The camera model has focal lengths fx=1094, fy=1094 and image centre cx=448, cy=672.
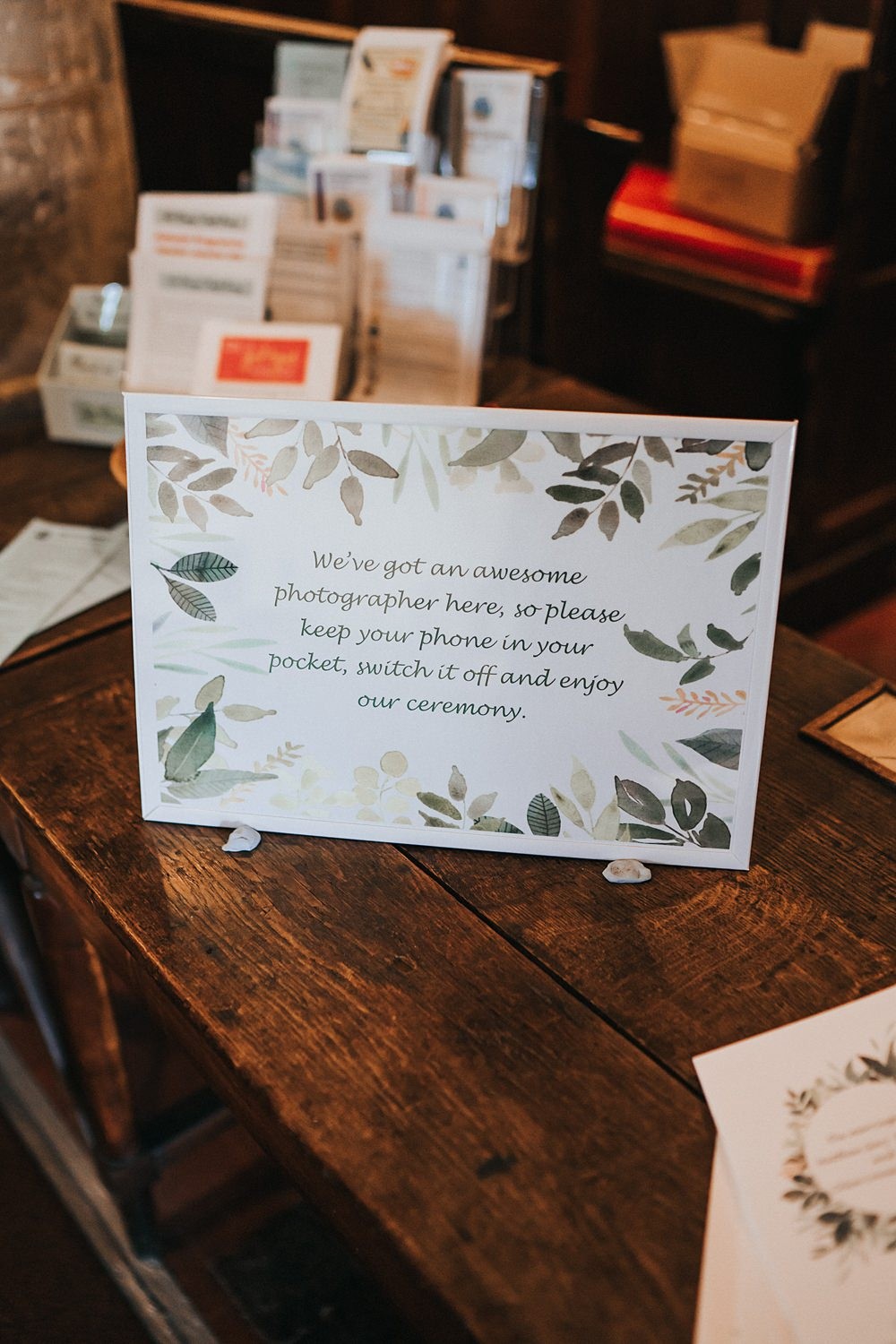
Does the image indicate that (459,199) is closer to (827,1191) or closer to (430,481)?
(430,481)

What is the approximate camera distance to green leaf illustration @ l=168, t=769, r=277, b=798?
810mm

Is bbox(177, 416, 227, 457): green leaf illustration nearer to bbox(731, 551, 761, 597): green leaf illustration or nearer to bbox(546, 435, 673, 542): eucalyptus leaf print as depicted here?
bbox(546, 435, 673, 542): eucalyptus leaf print

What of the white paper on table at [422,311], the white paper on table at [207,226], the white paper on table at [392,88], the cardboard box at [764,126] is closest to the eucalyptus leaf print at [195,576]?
the white paper on table at [422,311]

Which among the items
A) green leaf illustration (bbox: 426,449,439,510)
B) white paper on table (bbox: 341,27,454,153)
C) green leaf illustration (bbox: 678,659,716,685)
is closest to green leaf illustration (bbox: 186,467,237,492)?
green leaf illustration (bbox: 426,449,439,510)

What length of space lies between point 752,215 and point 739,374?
0.35 metres

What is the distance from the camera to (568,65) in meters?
2.67

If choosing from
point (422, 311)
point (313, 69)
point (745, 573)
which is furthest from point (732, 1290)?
point (313, 69)

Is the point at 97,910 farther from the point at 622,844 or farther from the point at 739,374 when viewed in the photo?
the point at 739,374

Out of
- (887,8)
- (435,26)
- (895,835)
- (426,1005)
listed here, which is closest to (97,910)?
(426,1005)

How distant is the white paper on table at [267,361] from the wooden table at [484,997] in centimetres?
44

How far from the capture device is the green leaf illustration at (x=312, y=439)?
2.45ft

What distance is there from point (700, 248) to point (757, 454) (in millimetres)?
1945

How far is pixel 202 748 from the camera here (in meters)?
0.81


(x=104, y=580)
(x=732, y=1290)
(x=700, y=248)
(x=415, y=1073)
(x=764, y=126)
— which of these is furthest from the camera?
(x=700, y=248)
